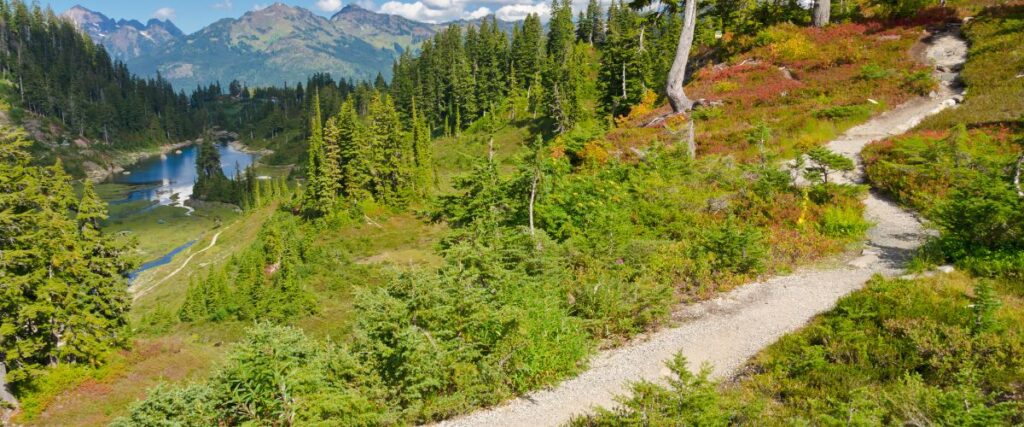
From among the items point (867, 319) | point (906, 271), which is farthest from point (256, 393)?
point (906, 271)

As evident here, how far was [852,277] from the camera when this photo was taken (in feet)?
38.3

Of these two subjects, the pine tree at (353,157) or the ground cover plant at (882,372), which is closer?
the ground cover plant at (882,372)

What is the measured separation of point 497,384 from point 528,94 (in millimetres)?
81269

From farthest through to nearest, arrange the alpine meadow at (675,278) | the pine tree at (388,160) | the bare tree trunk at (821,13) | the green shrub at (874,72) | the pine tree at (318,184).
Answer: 1. the pine tree at (388,160)
2. the pine tree at (318,184)
3. the bare tree trunk at (821,13)
4. the green shrub at (874,72)
5. the alpine meadow at (675,278)

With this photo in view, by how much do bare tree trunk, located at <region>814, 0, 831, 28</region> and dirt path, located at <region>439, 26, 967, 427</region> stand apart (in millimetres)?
24614

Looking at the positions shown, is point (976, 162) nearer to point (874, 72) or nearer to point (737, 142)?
point (737, 142)

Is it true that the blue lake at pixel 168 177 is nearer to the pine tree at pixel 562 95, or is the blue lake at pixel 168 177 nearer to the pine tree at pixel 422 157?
the pine tree at pixel 422 157

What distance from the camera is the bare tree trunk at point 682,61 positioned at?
25.2 metres

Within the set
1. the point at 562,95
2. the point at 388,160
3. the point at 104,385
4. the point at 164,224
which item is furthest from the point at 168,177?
the point at 104,385

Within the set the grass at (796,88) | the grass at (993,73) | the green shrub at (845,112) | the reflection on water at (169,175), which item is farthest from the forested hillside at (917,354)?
the reflection on water at (169,175)

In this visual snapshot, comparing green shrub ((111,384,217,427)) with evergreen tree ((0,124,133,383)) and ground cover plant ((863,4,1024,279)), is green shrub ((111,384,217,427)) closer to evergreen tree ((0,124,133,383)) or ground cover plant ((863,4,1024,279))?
ground cover plant ((863,4,1024,279))

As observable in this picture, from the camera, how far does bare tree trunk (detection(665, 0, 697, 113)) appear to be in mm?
25219

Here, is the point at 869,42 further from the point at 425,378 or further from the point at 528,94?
the point at 528,94

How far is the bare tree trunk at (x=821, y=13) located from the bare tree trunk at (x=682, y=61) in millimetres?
14282
